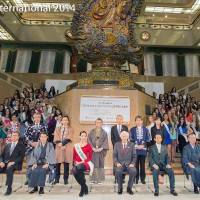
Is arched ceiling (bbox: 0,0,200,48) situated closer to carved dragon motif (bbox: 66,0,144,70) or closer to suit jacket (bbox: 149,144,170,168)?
carved dragon motif (bbox: 66,0,144,70)

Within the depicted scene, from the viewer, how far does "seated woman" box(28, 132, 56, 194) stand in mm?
6418

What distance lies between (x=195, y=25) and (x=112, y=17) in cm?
1341

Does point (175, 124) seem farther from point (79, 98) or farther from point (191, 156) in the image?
point (191, 156)

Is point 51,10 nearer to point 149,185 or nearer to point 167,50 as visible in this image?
point 167,50

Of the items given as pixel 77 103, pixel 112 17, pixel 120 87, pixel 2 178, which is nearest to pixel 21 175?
pixel 2 178

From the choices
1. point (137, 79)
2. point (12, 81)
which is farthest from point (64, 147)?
point (137, 79)

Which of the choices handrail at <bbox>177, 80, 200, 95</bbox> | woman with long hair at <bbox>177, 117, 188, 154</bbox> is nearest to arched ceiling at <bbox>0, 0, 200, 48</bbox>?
handrail at <bbox>177, 80, 200, 95</bbox>

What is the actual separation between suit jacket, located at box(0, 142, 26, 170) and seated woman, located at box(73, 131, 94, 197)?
3.52 feet

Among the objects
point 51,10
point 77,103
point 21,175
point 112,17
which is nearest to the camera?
point 21,175

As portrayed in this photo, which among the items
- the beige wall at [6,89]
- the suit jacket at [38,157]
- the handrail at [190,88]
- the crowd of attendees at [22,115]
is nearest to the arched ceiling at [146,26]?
the handrail at [190,88]

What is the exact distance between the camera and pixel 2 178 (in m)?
7.89

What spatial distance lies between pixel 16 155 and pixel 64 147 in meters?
1.12

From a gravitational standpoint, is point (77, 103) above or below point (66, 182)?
above

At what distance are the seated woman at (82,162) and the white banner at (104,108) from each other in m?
3.51
